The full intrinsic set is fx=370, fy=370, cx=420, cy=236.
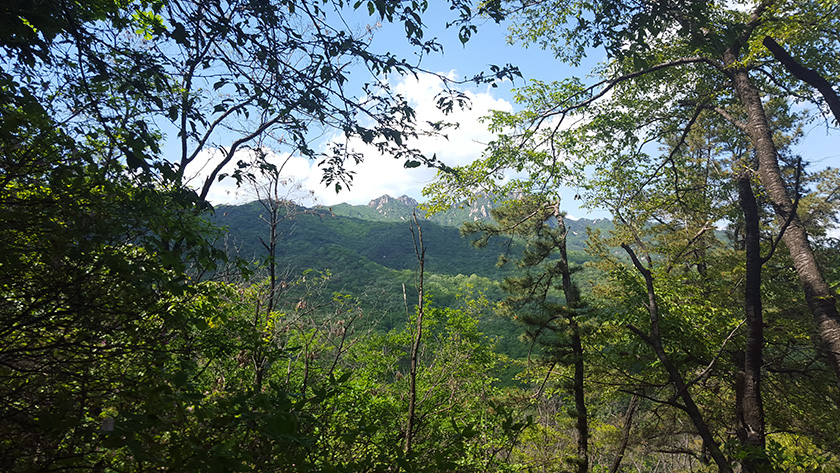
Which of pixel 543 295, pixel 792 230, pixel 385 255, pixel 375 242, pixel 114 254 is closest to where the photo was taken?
pixel 114 254

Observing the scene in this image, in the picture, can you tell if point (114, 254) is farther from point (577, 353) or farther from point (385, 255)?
point (385, 255)

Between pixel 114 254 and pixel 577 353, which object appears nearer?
pixel 114 254

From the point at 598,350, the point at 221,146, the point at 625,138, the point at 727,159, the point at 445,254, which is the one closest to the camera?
the point at 221,146

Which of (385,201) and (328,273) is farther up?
(385,201)

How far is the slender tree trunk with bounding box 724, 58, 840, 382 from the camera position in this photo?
14.6ft

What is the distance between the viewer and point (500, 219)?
1191 centimetres

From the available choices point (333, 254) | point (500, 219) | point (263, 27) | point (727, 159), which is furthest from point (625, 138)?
point (333, 254)

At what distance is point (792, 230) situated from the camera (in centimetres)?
502

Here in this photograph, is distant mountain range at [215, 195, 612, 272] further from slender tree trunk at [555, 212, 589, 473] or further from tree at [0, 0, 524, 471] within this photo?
tree at [0, 0, 524, 471]

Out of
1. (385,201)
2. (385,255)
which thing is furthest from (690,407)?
(385,201)

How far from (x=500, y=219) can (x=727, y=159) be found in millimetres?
11295

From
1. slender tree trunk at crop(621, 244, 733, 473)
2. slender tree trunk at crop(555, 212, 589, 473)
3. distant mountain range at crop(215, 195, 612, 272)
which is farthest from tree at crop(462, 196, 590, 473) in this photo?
distant mountain range at crop(215, 195, 612, 272)

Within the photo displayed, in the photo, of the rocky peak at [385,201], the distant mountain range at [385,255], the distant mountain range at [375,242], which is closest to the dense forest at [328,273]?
the distant mountain range at [385,255]

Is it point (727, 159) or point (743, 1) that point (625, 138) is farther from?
point (727, 159)
